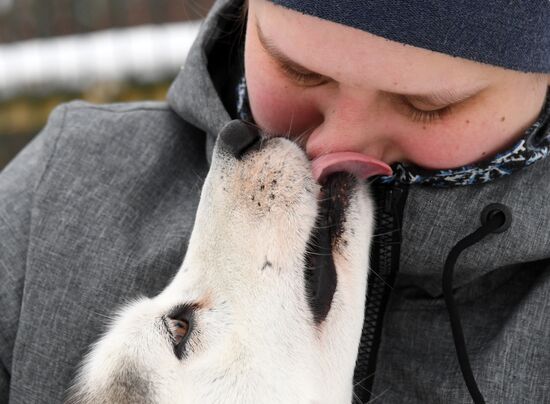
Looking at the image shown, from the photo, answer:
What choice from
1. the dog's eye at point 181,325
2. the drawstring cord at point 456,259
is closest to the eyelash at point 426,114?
the drawstring cord at point 456,259

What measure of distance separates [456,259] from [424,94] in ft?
1.28

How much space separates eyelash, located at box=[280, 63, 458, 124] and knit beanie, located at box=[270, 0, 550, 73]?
16cm

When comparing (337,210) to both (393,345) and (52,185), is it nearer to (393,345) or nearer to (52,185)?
(393,345)

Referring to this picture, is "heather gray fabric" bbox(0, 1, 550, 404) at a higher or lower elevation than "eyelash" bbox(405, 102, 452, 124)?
lower

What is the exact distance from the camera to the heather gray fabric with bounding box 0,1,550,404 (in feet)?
5.80

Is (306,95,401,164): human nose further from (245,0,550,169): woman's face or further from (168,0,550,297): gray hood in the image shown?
(168,0,550,297): gray hood

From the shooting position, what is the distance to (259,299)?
1.68m

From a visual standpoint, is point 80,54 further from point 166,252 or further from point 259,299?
point 259,299

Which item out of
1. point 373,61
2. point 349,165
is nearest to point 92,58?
point 349,165

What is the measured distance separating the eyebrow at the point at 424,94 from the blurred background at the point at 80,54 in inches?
174

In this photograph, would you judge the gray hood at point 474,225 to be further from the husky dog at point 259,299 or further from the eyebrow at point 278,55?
the eyebrow at point 278,55

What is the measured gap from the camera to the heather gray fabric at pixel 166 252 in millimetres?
1768

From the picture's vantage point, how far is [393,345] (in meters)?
1.93

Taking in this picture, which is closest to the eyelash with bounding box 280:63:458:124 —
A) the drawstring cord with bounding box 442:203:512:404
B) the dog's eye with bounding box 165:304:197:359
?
the drawstring cord with bounding box 442:203:512:404
